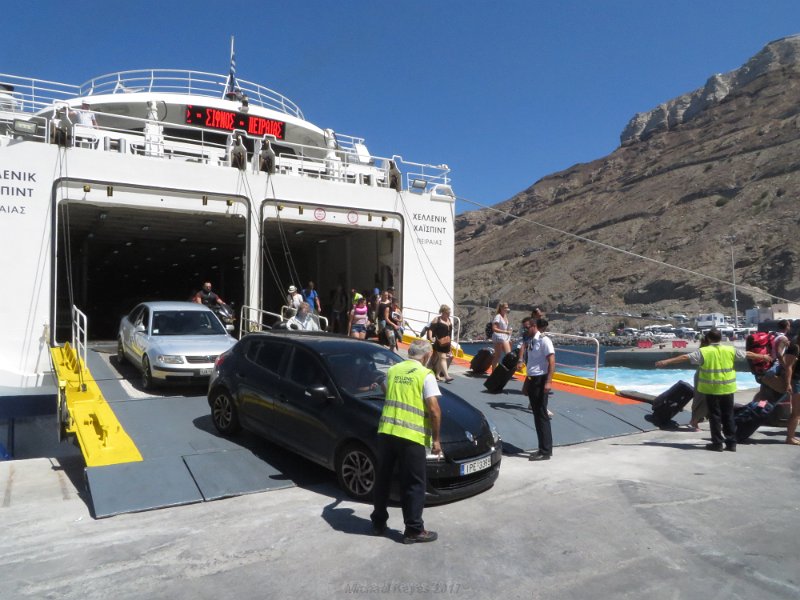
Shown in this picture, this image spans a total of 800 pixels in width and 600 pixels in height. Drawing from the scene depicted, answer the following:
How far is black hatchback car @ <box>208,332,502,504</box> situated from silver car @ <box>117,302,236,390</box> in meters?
1.92

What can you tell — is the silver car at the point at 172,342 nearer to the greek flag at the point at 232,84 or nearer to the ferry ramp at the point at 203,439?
the ferry ramp at the point at 203,439

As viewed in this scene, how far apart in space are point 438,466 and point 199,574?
233 cm

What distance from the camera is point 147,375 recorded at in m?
10.7

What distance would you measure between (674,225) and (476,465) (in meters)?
99.2

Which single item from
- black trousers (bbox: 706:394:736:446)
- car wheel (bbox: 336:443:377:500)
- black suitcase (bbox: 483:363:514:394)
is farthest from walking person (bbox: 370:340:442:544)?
→ black suitcase (bbox: 483:363:514:394)

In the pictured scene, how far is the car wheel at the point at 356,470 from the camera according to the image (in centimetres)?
617

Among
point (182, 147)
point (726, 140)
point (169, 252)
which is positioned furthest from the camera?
point (726, 140)

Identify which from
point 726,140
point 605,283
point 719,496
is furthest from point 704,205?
point 719,496

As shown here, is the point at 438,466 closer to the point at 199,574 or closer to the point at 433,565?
the point at 433,565

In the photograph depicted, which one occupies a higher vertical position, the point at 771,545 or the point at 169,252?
the point at 169,252

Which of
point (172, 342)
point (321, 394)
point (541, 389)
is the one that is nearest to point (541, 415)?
point (541, 389)

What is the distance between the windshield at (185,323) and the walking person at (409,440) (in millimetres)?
7019

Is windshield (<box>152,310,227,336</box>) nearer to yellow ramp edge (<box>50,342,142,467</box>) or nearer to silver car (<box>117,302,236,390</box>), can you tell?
silver car (<box>117,302,236,390</box>)

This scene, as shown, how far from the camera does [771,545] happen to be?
5.04m
